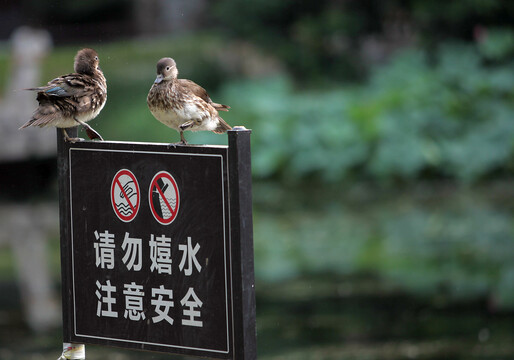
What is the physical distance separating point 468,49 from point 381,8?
5.44ft

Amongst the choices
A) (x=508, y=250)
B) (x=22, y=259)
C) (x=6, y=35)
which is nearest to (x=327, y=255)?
(x=508, y=250)

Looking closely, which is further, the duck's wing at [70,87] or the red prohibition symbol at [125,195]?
the duck's wing at [70,87]

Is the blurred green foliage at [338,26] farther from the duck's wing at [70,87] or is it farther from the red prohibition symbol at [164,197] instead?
the red prohibition symbol at [164,197]

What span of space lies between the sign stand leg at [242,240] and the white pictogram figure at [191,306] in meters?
0.12

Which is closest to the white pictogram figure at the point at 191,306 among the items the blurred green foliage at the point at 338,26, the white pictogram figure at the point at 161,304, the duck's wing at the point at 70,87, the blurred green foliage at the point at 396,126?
the white pictogram figure at the point at 161,304

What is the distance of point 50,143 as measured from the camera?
34.8 ft

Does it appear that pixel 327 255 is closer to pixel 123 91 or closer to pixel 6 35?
pixel 123 91

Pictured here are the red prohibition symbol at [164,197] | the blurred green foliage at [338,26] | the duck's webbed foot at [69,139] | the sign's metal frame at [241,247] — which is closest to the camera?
the sign's metal frame at [241,247]

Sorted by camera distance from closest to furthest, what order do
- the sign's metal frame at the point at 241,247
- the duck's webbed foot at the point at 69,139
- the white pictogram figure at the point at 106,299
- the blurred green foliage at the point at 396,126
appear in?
the sign's metal frame at the point at 241,247, the white pictogram figure at the point at 106,299, the duck's webbed foot at the point at 69,139, the blurred green foliage at the point at 396,126

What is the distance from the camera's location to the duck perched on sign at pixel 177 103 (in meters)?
2.65

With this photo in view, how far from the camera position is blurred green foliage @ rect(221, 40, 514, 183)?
10.1m

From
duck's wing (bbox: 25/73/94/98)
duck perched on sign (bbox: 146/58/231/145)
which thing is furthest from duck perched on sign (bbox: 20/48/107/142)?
duck perched on sign (bbox: 146/58/231/145)

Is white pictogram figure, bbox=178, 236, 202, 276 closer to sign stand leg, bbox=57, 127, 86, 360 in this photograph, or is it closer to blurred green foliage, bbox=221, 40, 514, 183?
sign stand leg, bbox=57, 127, 86, 360

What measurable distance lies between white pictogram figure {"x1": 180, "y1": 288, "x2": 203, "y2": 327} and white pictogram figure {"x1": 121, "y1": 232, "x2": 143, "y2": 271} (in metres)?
0.17
